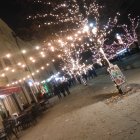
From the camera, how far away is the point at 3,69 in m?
26.6

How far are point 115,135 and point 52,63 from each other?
175 ft

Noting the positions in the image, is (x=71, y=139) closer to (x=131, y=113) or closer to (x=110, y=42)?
(x=131, y=113)

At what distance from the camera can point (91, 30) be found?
17.5 meters

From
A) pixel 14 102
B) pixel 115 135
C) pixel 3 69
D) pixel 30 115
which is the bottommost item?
pixel 115 135

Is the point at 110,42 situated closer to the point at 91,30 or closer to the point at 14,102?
the point at 14,102

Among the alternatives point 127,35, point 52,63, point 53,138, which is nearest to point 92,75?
point 127,35

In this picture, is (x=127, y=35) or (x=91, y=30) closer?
(x=91, y=30)

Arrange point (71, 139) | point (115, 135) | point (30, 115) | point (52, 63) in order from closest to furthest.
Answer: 1. point (115, 135)
2. point (71, 139)
3. point (30, 115)
4. point (52, 63)

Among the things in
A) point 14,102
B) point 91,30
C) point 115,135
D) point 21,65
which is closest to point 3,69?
point 14,102

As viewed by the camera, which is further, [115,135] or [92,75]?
[92,75]

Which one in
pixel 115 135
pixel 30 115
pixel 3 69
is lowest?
pixel 115 135

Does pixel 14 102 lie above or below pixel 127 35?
below

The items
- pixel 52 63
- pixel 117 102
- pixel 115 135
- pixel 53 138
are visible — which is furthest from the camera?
pixel 52 63

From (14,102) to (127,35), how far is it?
29.4 metres
